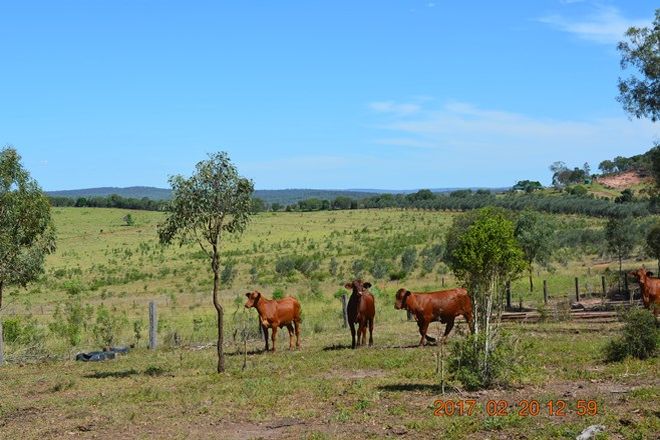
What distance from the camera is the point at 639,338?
50.0ft

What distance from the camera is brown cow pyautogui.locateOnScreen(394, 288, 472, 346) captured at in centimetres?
2000

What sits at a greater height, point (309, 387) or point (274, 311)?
point (274, 311)

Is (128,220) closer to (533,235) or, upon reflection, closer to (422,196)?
(422,196)

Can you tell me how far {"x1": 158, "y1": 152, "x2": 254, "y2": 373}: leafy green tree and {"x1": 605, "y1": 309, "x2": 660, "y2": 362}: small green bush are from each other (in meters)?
8.86

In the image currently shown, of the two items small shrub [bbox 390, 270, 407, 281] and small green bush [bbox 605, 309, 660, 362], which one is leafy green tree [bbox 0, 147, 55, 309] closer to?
small green bush [bbox 605, 309, 660, 362]

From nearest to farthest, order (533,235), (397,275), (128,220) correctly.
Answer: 1. (533,235)
2. (397,275)
3. (128,220)

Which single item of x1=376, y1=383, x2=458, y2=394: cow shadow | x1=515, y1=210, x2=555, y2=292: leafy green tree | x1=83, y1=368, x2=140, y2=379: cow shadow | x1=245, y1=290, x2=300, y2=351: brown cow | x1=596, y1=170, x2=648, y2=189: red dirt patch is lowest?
x1=83, y1=368, x2=140, y2=379: cow shadow

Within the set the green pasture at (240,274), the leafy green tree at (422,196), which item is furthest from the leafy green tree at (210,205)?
the leafy green tree at (422,196)

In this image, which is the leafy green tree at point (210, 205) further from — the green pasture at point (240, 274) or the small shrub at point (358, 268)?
the small shrub at point (358, 268)

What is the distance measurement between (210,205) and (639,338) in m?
9.93

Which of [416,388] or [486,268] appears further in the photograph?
[416,388]

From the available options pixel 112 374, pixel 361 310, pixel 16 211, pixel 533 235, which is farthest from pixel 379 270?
pixel 16 211

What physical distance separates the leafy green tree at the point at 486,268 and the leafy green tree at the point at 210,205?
6.06 metres

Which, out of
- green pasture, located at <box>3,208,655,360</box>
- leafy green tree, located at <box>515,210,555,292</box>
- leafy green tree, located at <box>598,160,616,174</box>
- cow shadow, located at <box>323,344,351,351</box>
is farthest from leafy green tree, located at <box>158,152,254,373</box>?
leafy green tree, located at <box>598,160,616,174</box>
